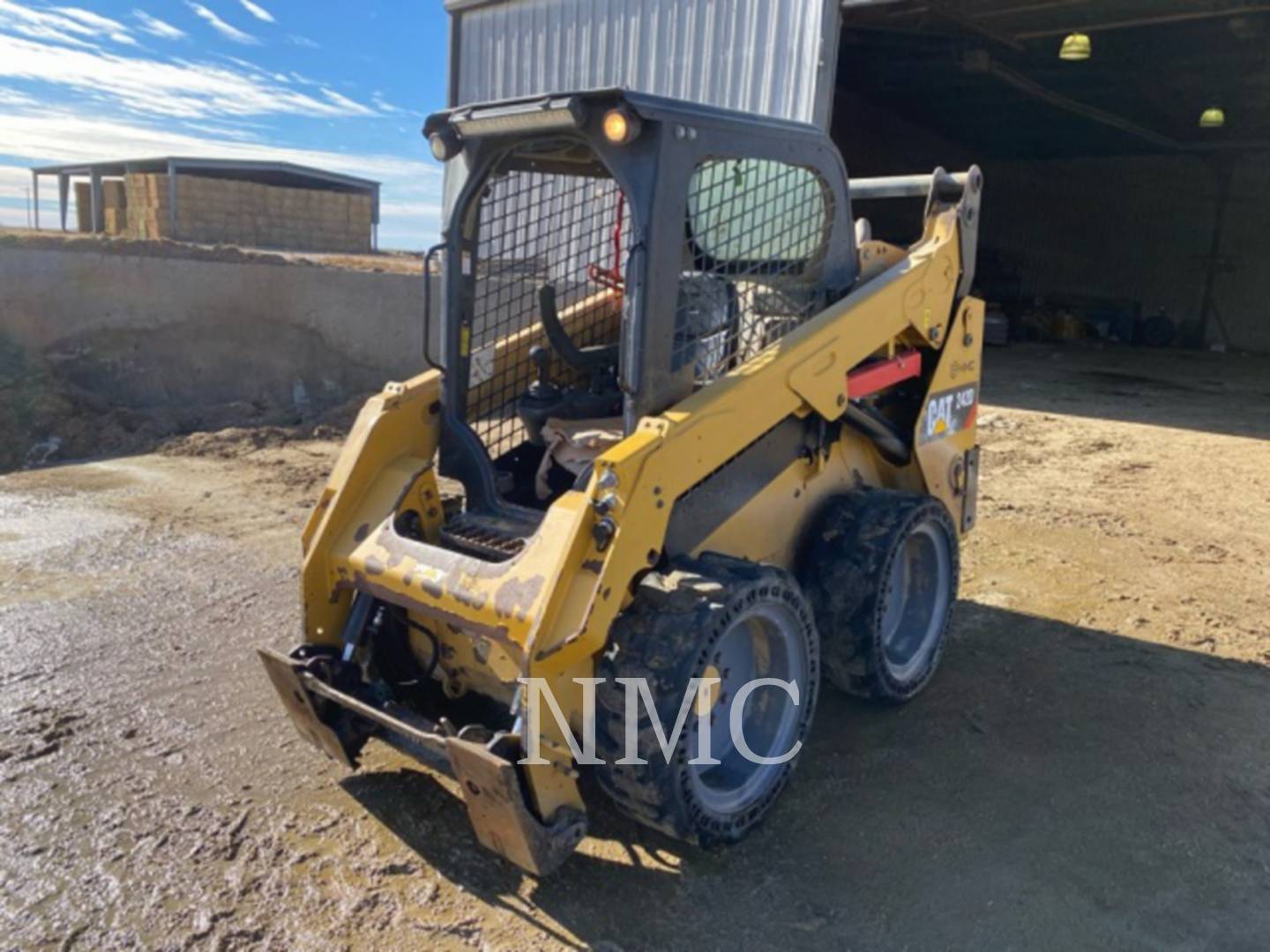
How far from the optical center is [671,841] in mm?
3225

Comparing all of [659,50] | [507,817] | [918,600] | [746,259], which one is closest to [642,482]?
[507,817]

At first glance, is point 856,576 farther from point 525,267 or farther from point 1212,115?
point 1212,115

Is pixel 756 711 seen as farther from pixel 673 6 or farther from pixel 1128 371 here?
pixel 1128 371

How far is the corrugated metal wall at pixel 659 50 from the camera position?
31.8ft

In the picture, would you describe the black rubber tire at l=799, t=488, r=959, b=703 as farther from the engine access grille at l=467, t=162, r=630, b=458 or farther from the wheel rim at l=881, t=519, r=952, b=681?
the engine access grille at l=467, t=162, r=630, b=458

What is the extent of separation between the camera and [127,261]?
935 centimetres

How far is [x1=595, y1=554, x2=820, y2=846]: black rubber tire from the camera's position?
2.81 metres

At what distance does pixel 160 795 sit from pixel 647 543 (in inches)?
75.5

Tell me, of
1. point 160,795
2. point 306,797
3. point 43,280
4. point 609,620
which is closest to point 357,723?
point 306,797

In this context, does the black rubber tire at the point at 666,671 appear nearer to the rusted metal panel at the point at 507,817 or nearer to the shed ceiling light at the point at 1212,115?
the rusted metal panel at the point at 507,817

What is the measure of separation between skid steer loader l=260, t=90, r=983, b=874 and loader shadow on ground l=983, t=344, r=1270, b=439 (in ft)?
26.5

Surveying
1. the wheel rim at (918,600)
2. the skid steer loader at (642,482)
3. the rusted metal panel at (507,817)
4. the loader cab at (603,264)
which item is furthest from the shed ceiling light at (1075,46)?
the rusted metal panel at (507,817)

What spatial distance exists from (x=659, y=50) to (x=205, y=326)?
556 cm

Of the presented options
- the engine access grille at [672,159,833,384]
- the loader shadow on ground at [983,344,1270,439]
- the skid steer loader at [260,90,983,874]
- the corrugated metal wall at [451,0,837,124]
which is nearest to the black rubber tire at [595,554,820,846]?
the skid steer loader at [260,90,983,874]
